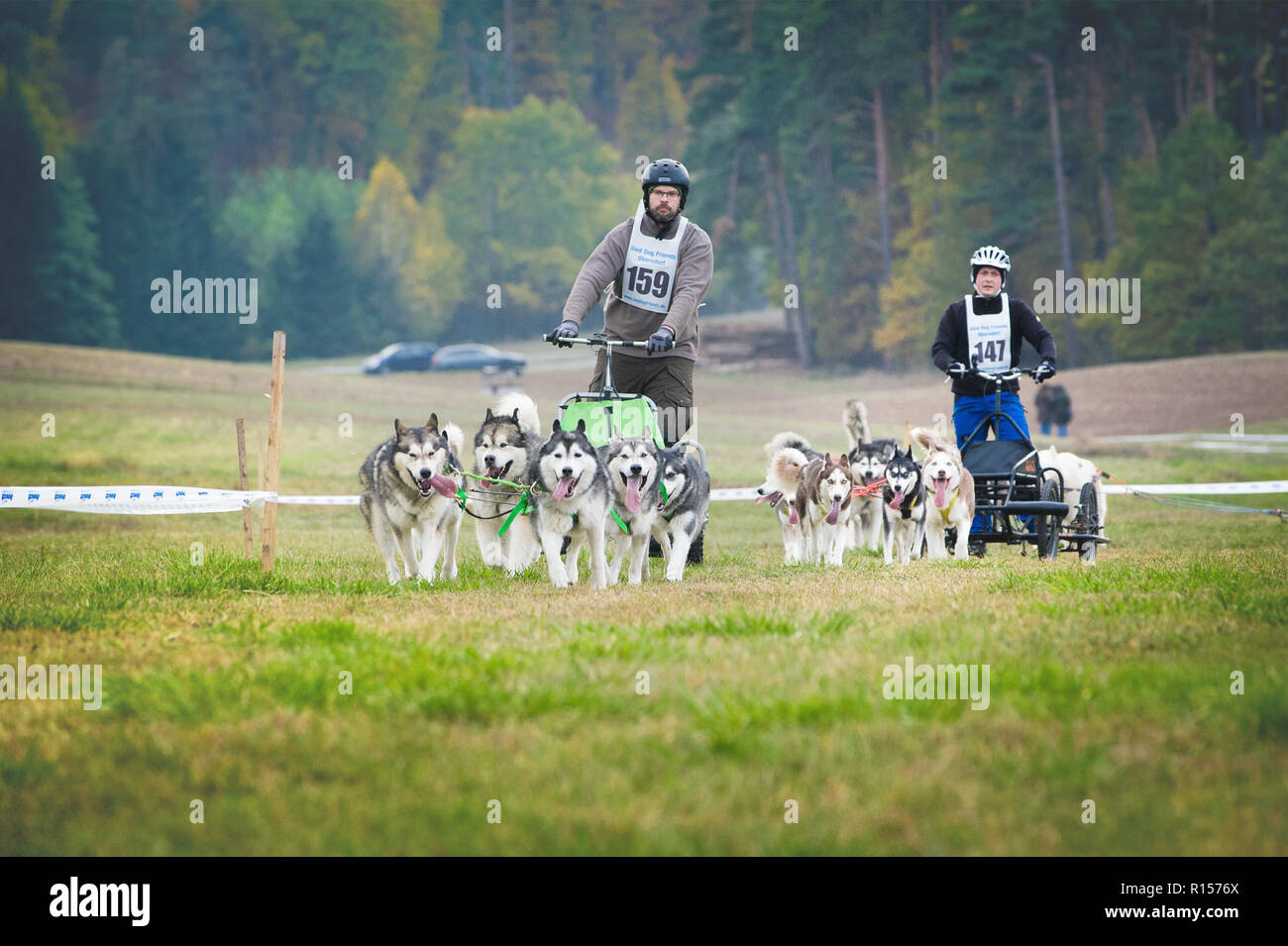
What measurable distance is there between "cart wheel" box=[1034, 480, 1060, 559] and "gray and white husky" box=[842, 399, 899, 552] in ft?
4.54

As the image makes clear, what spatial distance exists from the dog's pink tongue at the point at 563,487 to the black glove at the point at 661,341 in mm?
1225

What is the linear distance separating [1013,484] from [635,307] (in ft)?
11.1

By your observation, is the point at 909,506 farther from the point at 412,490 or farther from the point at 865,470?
the point at 412,490

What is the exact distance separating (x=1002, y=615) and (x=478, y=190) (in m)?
71.0

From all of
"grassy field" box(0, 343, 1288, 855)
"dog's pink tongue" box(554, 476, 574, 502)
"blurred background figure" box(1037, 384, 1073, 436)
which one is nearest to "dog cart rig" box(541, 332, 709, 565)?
"dog's pink tongue" box(554, 476, 574, 502)

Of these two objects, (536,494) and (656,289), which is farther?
(656,289)

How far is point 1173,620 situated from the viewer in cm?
597

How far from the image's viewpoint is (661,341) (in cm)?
848

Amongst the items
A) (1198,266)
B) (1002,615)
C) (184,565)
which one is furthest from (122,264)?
(1002,615)

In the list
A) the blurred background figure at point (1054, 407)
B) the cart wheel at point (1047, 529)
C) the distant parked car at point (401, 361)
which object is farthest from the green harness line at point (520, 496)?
the distant parked car at point (401, 361)

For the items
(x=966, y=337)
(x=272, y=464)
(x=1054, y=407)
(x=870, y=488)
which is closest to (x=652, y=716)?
(x=272, y=464)

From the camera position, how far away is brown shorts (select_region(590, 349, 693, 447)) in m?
9.83
